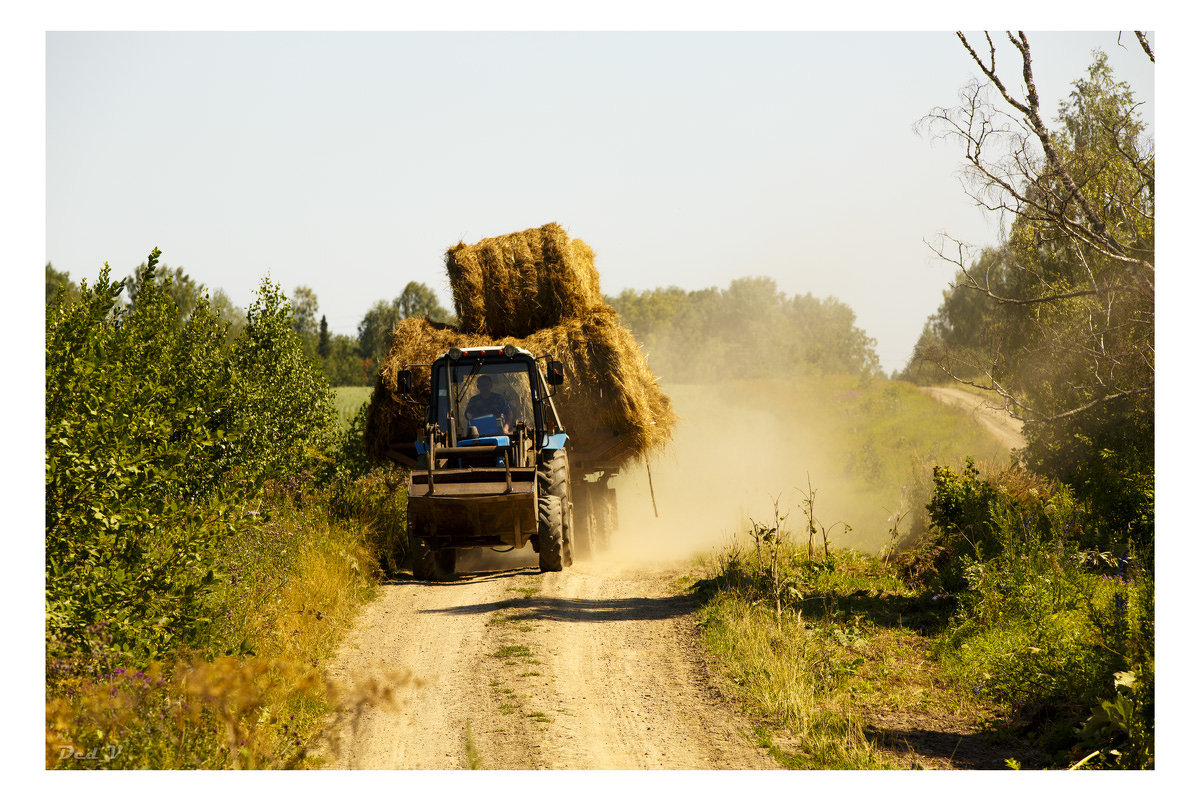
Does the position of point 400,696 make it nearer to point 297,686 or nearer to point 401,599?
point 297,686

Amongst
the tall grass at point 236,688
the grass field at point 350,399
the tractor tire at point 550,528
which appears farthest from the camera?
the grass field at point 350,399

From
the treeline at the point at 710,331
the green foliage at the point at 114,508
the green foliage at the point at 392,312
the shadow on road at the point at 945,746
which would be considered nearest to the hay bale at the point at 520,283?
the green foliage at the point at 114,508

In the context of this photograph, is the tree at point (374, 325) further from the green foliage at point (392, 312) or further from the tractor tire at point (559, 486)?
the tractor tire at point (559, 486)

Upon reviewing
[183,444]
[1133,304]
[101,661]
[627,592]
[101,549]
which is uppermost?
[1133,304]

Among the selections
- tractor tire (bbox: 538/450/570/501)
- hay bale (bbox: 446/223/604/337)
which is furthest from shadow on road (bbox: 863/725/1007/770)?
hay bale (bbox: 446/223/604/337)

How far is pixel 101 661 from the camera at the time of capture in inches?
223

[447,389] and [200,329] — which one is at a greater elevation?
[200,329]

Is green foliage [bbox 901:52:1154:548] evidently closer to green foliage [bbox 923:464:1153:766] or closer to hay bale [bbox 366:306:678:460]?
green foliage [bbox 923:464:1153:766]

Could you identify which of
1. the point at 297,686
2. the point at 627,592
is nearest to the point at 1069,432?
the point at 627,592

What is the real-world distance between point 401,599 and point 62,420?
499cm

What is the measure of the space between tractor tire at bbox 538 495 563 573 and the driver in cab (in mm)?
1202

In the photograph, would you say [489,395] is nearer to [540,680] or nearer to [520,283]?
[520,283]

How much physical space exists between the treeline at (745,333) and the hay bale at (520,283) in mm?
43204

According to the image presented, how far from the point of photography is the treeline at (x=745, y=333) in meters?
61.4
